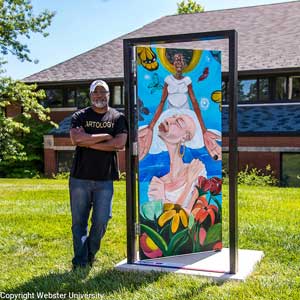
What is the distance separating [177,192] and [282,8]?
18.7m

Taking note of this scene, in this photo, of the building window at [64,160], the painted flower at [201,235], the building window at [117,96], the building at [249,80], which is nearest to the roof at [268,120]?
the building at [249,80]

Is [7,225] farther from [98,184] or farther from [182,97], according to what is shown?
[182,97]

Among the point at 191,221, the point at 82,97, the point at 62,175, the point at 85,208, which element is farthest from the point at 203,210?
the point at 82,97

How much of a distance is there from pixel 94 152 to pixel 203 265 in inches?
64.1

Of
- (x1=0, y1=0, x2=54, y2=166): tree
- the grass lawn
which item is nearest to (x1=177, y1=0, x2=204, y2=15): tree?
(x1=0, y1=0, x2=54, y2=166): tree

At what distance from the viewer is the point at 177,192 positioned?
197 inches

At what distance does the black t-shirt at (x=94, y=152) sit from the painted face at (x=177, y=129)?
0.43 m

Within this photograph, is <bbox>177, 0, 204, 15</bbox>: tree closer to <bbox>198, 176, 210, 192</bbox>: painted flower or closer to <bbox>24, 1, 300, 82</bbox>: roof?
<bbox>24, 1, 300, 82</bbox>: roof

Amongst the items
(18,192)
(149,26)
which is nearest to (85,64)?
(149,26)

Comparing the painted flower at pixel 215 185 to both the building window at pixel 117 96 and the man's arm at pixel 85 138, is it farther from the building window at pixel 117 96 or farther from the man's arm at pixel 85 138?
the building window at pixel 117 96

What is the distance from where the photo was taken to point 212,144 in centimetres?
507

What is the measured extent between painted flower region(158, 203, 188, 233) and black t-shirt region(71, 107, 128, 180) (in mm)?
710

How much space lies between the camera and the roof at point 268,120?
15.6m

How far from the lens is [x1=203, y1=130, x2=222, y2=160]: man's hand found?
→ 504 centimetres
